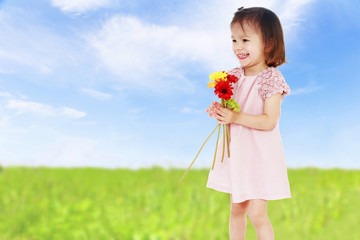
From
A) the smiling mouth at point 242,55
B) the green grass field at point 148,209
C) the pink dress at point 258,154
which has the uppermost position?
the smiling mouth at point 242,55

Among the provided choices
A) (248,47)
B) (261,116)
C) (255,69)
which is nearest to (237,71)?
(255,69)

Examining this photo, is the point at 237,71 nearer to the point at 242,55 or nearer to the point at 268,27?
the point at 242,55

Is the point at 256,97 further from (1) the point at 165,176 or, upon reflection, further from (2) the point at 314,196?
(1) the point at 165,176

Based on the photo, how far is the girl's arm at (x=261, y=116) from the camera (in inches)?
96.4

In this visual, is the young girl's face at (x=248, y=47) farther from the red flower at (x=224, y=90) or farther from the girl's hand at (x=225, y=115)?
the girl's hand at (x=225, y=115)

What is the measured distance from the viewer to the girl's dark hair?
8.30ft

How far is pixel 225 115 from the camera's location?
8.13ft

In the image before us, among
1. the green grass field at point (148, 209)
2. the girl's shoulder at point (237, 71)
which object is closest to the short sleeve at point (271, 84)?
the girl's shoulder at point (237, 71)

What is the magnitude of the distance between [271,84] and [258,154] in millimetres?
517

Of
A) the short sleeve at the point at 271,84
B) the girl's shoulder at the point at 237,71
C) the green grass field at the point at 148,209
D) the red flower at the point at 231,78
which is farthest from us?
the green grass field at the point at 148,209

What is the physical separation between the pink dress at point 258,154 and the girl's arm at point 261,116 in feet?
0.18

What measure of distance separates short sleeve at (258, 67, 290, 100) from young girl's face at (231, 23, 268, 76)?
0.11m

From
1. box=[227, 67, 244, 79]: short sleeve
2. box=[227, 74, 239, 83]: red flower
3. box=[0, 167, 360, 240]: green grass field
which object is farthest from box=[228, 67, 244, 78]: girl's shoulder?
box=[0, 167, 360, 240]: green grass field

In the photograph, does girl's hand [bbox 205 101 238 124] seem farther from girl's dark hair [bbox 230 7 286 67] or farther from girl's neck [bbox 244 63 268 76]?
girl's dark hair [bbox 230 7 286 67]
